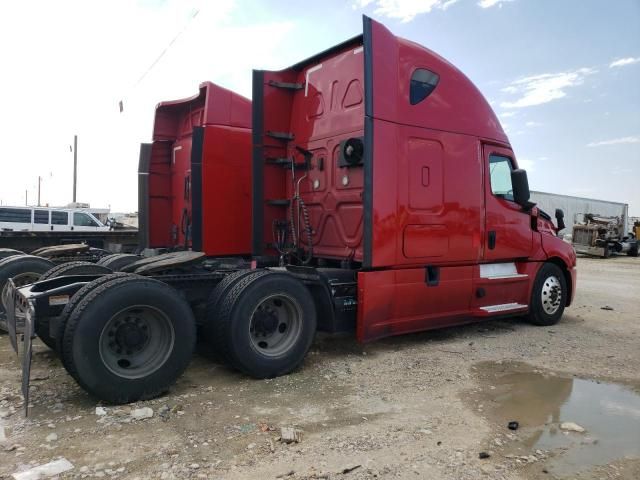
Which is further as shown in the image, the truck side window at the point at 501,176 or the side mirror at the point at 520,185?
the side mirror at the point at 520,185

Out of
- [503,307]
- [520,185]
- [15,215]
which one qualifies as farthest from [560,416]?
[15,215]

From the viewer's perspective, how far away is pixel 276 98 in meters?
6.60

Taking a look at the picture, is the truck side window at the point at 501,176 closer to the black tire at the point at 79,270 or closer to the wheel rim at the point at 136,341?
the wheel rim at the point at 136,341

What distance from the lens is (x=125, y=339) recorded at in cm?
416

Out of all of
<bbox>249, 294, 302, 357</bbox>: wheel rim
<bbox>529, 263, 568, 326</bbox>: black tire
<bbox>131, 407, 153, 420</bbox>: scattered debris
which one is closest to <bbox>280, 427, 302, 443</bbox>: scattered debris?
<bbox>131, 407, 153, 420</bbox>: scattered debris

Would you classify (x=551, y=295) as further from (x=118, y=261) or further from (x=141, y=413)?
(x=118, y=261)

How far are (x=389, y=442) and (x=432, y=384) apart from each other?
144 centimetres

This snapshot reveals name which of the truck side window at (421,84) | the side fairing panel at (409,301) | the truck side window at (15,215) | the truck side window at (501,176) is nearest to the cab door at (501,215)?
the truck side window at (501,176)

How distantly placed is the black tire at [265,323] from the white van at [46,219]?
1549cm

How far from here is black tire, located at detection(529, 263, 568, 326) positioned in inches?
297

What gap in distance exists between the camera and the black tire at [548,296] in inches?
297

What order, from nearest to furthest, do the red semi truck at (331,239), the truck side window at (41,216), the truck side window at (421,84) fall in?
the red semi truck at (331,239)
the truck side window at (421,84)
the truck side window at (41,216)

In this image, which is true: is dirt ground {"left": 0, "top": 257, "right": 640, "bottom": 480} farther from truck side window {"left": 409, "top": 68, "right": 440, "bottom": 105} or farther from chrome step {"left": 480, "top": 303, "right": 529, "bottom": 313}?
truck side window {"left": 409, "top": 68, "right": 440, "bottom": 105}

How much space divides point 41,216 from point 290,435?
18496mm
